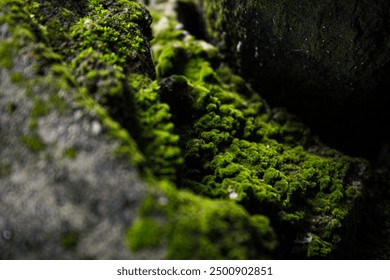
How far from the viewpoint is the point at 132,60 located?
3.06m

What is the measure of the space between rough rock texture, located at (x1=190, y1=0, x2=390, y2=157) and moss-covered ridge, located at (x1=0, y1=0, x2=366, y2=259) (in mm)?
368

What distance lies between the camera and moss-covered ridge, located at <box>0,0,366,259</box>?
2.35m

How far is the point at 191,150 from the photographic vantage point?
124 inches

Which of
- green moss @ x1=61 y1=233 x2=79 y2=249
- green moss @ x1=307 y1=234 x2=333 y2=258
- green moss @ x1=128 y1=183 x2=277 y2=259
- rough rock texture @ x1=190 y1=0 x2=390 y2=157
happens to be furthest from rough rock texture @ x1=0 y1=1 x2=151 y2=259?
rough rock texture @ x1=190 y1=0 x2=390 y2=157

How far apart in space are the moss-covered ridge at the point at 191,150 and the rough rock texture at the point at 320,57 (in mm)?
368

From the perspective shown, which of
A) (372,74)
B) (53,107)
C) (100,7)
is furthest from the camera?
(372,74)

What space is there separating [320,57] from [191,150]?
1.53 meters

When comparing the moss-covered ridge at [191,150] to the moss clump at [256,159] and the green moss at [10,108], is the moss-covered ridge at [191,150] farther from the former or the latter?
the green moss at [10,108]

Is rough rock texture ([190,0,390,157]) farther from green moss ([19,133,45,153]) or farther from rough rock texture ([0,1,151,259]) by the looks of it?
green moss ([19,133,45,153])

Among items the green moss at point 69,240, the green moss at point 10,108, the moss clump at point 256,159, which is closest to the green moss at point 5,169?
the green moss at point 10,108

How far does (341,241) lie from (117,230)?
188 cm

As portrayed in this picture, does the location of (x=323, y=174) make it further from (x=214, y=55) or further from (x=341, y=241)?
(x=214, y=55)

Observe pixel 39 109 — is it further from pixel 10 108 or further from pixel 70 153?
pixel 70 153
